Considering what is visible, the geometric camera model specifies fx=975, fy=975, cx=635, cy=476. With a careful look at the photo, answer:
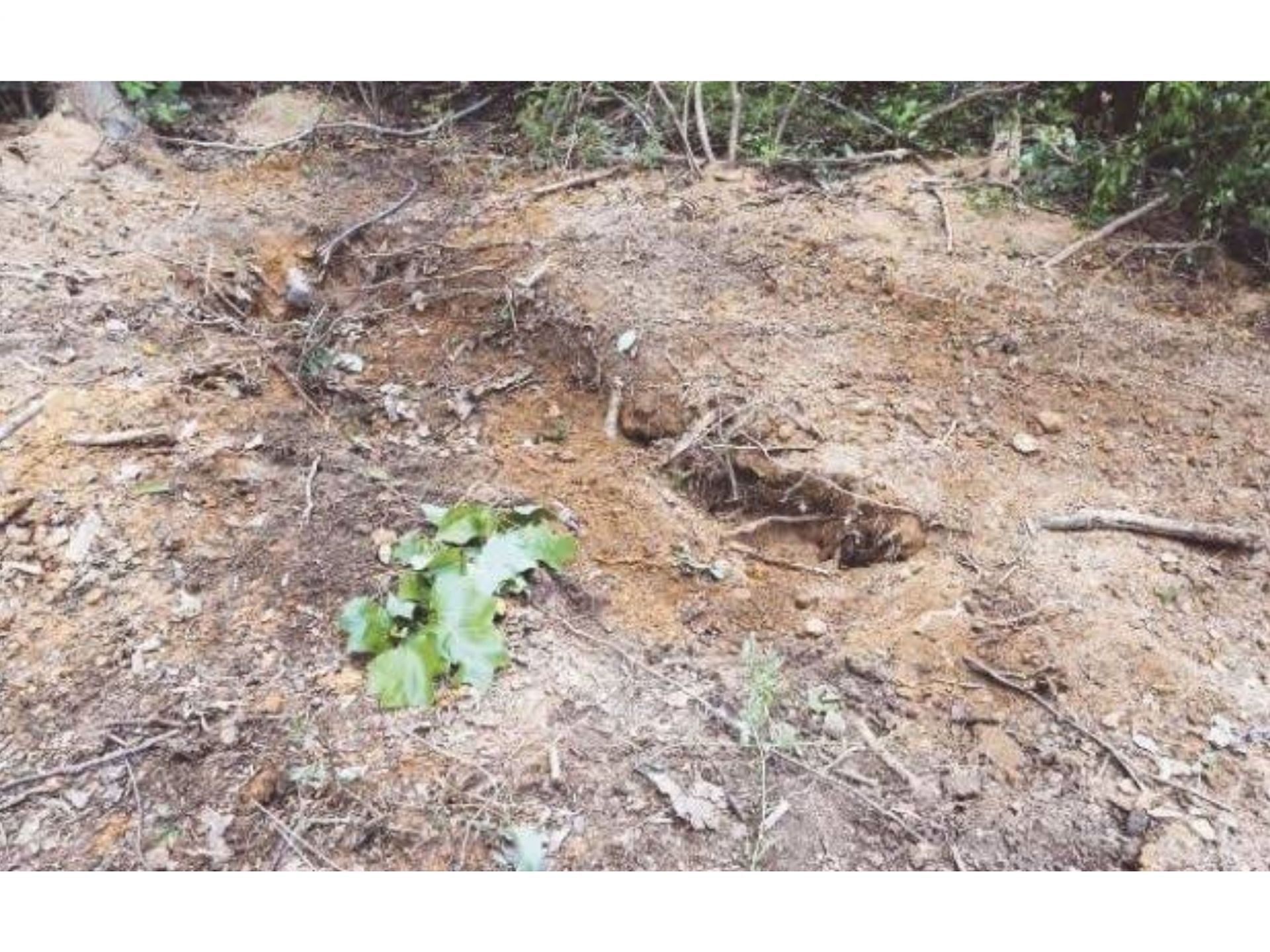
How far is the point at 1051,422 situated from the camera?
2838mm

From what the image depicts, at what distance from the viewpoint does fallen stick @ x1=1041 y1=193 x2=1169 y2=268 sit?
130 inches

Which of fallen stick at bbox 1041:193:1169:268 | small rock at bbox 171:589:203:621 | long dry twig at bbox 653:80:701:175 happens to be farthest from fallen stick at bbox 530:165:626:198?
small rock at bbox 171:589:203:621

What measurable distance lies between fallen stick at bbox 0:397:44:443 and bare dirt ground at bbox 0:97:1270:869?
0.03 meters

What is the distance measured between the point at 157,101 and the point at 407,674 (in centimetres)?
355

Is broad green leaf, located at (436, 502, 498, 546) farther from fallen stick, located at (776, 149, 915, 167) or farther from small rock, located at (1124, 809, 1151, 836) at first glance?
fallen stick, located at (776, 149, 915, 167)

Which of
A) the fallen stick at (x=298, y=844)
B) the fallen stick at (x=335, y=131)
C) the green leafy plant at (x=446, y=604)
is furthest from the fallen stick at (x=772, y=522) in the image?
the fallen stick at (x=335, y=131)

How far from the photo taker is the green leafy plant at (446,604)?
213 centimetres

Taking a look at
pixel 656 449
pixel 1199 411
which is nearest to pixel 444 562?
pixel 656 449

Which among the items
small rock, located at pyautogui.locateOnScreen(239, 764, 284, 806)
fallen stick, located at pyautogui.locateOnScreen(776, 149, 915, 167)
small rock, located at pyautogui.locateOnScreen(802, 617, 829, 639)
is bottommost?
small rock, located at pyautogui.locateOnScreen(802, 617, 829, 639)

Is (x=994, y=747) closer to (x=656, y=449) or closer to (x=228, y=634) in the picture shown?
(x=656, y=449)

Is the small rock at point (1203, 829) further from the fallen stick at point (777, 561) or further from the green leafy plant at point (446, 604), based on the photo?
the green leafy plant at point (446, 604)

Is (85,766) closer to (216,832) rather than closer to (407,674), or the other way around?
(216,832)

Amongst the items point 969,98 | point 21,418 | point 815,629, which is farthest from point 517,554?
point 969,98

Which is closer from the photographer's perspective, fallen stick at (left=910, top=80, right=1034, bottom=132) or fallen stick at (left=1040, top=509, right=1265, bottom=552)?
fallen stick at (left=1040, top=509, right=1265, bottom=552)
